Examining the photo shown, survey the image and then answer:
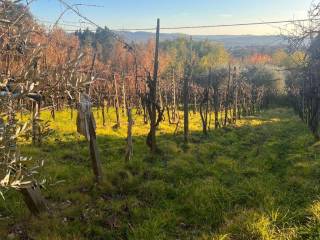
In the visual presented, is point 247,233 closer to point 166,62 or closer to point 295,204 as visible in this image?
point 295,204

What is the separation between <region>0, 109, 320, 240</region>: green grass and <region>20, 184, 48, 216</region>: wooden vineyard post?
152 mm

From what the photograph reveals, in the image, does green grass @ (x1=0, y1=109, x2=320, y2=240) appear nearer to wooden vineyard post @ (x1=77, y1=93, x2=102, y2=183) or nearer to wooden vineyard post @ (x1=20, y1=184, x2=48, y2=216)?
wooden vineyard post @ (x1=20, y1=184, x2=48, y2=216)

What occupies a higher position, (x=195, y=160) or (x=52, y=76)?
(x=52, y=76)

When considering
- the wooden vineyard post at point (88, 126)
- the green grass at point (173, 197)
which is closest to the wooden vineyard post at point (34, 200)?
the green grass at point (173, 197)

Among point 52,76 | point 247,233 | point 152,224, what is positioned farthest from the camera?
point 152,224

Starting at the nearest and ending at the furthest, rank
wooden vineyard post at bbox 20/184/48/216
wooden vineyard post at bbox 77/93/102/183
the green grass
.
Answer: the green grass < wooden vineyard post at bbox 20/184/48/216 < wooden vineyard post at bbox 77/93/102/183

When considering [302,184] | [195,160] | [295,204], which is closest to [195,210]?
[295,204]

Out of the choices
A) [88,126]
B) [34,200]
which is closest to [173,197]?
[88,126]

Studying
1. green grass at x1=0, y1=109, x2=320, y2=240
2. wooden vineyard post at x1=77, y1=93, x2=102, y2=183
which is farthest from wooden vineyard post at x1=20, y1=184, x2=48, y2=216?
wooden vineyard post at x1=77, y1=93, x2=102, y2=183

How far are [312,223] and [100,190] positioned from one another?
15.0ft

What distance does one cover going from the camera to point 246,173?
10.5m

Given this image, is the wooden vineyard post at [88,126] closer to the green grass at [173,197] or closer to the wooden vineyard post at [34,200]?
the green grass at [173,197]

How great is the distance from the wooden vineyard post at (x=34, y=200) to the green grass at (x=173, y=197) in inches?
6.0

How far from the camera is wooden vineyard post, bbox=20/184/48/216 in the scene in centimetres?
679
